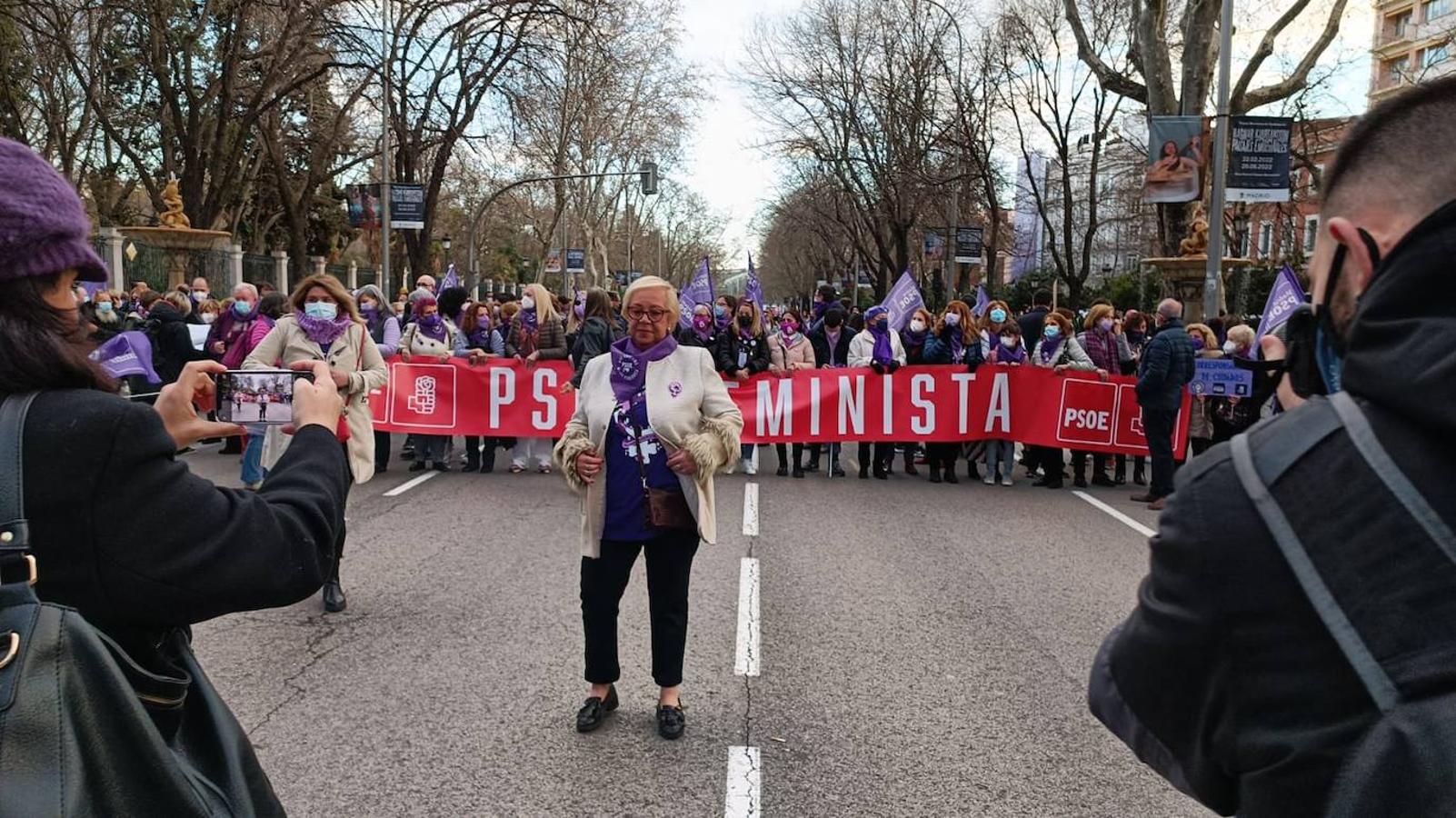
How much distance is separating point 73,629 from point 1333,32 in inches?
1003

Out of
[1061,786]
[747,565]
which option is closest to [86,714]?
[1061,786]

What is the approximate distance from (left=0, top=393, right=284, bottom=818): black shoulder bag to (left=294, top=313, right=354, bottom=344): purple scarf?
462cm

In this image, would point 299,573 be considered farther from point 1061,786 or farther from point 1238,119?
point 1238,119

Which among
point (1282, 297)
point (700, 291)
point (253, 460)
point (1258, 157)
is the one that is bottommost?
point (253, 460)

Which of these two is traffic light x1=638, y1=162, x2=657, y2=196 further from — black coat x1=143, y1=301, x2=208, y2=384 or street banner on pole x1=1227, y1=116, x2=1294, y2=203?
black coat x1=143, y1=301, x2=208, y2=384

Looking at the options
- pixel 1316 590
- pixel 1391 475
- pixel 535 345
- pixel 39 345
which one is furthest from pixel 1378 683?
pixel 535 345

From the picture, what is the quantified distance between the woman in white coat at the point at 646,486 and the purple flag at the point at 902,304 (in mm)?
9079

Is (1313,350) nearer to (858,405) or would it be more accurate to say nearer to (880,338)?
(858,405)

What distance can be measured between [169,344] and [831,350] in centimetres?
803

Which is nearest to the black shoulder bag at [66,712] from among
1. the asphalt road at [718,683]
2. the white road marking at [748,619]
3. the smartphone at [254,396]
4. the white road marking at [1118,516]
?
the smartphone at [254,396]

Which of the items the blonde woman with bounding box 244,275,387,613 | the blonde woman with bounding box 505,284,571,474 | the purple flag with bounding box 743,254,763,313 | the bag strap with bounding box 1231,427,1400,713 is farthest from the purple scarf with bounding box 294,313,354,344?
the purple flag with bounding box 743,254,763,313

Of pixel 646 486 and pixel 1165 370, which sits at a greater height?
pixel 1165 370

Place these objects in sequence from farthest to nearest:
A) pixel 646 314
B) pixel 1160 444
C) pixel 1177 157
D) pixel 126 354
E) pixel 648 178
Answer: pixel 648 178 → pixel 1177 157 → pixel 1160 444 → pixel 126 354 → pixel 646 314

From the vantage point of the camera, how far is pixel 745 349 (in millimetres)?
12898
